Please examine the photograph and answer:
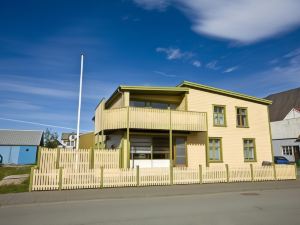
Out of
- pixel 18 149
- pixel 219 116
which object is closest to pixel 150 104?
pixel 219 116

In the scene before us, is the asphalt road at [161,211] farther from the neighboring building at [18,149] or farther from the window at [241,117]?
the neighboring building at [18,149]

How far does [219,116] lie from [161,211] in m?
15.5

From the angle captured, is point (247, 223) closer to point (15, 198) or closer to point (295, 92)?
point (15, 198)

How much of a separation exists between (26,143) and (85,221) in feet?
139

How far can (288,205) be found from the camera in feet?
30.4

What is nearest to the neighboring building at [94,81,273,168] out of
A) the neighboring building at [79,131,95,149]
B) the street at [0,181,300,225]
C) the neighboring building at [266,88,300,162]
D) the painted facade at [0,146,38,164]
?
the neighboring building at [79,131,95,149]

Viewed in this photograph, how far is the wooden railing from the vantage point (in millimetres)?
12758

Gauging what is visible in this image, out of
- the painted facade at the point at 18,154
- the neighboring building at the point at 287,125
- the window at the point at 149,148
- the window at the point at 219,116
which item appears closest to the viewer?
the window at the point at 149,148

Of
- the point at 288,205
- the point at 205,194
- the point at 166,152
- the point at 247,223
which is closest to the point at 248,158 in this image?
the point at 166,152

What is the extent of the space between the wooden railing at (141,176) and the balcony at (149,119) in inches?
153

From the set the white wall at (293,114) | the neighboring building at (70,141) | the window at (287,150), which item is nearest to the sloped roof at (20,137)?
the neighboring building at (70,141)

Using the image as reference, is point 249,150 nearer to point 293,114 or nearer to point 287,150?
point 287,150

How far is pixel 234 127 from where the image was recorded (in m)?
22.6

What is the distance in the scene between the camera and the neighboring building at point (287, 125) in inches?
1415
